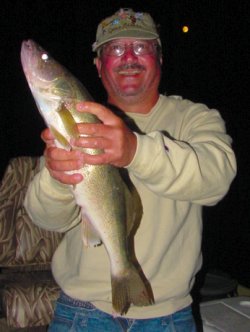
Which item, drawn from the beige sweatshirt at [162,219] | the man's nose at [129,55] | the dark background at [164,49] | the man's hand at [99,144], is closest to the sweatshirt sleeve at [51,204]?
the beige sweatshirt at [162,219]

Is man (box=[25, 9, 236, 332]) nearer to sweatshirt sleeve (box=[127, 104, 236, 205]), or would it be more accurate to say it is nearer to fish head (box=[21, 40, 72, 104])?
sweatshirt sleeve (box=[127, 104, 236, 205])

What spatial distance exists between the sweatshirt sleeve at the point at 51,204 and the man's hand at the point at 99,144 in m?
0.31

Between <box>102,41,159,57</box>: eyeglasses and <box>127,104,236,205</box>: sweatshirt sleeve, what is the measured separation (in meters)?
0.66

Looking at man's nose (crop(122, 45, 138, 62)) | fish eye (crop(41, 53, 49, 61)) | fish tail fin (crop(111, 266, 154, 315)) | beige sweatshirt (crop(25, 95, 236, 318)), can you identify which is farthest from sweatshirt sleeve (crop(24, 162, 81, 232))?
man's nose (crop(122, 45, 138, 62))

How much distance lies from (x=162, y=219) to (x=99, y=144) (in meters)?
0.80

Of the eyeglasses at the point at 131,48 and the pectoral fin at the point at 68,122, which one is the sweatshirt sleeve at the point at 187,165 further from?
the eyeglasses at the point at 131,48

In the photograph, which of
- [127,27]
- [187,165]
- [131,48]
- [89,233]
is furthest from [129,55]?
[89,233]

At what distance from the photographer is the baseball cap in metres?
2.72

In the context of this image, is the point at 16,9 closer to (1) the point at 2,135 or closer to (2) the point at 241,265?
(1) the point at 2,135

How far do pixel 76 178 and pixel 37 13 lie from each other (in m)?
25.6

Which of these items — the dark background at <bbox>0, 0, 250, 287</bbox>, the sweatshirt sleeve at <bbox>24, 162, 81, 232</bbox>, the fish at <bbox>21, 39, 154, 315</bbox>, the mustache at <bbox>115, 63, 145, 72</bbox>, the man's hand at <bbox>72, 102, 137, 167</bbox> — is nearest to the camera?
the man's hand at <bbox>72, 102, 137, 167</bbox>

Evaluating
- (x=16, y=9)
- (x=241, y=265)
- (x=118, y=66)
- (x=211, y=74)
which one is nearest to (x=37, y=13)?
(x=16, y=9)

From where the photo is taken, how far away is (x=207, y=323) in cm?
347

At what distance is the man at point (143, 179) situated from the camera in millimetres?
1965
